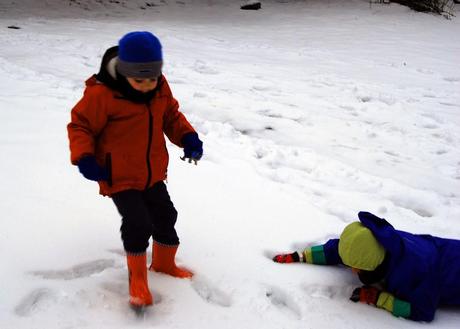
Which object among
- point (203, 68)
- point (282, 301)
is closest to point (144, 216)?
point (282, 301)

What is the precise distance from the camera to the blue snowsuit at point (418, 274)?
2492 millimetres

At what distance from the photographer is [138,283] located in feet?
7.38

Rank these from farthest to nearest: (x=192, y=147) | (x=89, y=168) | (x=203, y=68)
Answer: (x=203, y=68), (x=192, y=147), (x=89, y=168)

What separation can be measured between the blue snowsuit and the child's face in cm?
141

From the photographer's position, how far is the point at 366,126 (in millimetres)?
5391

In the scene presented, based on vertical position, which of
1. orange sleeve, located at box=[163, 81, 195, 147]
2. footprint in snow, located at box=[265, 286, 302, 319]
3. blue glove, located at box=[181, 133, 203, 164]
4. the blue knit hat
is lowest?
footprint in snow, located at box=[265, 286, 302, 319]

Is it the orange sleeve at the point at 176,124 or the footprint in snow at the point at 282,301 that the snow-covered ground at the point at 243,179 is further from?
the orange sleeve at the point at 176,124

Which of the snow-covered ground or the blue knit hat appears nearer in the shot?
the blue knit hat

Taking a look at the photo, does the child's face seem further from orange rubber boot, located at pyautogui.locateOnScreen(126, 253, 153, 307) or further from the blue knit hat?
orange rubber boot, located at pyautogui.locateOnScreen(126, 253, 153, 307)

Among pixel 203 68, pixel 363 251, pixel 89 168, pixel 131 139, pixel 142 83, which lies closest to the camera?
pixel 89 168

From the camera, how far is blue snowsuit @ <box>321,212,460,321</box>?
8.18 feet

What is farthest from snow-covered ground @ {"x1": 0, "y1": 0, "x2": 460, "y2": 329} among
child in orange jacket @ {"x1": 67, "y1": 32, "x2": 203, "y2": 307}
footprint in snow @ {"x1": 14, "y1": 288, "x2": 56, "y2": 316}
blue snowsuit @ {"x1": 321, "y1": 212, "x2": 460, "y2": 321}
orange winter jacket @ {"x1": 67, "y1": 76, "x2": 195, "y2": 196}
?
orange winter jacket @ {"x1": 67, "y1": 76, "x2": 195, "y2": 196}

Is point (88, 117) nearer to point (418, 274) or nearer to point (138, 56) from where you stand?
point (138, 56)

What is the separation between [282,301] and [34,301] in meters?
1.25
